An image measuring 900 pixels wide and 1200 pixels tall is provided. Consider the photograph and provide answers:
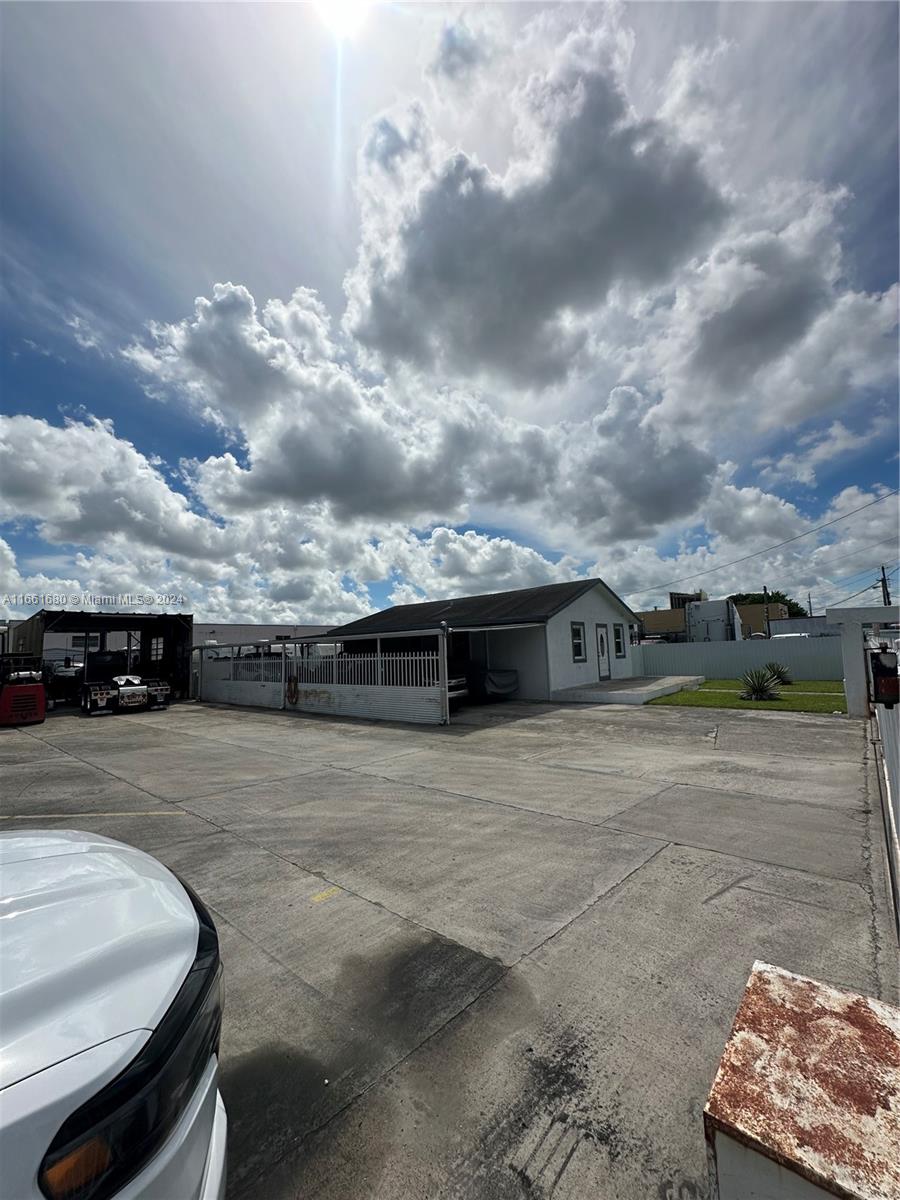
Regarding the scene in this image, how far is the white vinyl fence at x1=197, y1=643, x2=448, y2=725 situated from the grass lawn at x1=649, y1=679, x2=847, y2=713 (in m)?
6.69

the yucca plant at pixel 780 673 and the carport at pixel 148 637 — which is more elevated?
the carport at pixel 148 637

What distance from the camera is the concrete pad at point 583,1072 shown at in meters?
1.83

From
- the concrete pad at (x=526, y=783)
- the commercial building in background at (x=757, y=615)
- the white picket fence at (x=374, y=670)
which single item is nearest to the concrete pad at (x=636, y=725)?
the concrete pad at (x=526, y=783)

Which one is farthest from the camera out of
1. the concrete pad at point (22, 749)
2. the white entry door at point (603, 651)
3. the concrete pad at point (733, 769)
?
the white entry door at point (603, 651)

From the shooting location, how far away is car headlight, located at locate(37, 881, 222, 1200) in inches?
34.3

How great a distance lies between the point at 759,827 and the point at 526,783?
266cm

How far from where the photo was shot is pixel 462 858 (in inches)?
176

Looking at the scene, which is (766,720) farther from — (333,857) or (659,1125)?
(659,1125)

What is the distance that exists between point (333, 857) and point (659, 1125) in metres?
3.11

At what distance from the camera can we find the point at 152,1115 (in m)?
1.02

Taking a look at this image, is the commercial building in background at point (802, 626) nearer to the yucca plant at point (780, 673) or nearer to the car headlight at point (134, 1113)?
the yucca plant at point (780, 673)

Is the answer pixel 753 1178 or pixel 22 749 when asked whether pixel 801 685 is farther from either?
pixel 22 749

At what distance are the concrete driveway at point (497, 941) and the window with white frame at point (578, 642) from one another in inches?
396

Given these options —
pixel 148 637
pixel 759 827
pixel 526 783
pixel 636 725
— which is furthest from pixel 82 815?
pixel 148 637
